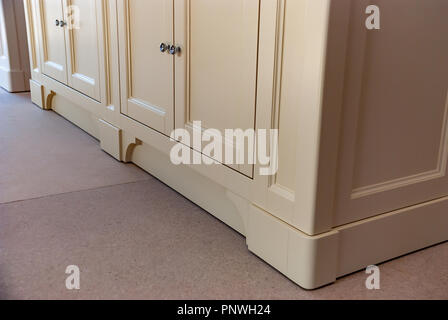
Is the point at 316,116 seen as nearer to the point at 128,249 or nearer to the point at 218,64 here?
the point at 218,64

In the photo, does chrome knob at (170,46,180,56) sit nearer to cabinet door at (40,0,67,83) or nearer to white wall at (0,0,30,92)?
cabinet door at (40,0,67,83)

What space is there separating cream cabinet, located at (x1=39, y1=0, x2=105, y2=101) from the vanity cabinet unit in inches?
20.1

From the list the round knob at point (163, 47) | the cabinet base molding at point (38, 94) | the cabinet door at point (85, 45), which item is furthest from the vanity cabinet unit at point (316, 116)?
the cabinet base molding at point (38, 94)

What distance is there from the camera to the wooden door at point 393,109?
135cm

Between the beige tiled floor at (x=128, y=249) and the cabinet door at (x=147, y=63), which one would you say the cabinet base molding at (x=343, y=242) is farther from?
the cabinet door at (x=147, y=63)

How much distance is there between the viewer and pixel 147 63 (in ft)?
6.71

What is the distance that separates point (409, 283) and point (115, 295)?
0.82 meters

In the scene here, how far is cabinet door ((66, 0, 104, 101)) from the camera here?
93.0 inches

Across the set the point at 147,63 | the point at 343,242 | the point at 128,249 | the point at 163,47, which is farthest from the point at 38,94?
the point at 343,242

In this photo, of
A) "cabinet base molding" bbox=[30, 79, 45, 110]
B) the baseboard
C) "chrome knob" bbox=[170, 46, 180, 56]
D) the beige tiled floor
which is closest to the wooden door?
the beige tiled floor

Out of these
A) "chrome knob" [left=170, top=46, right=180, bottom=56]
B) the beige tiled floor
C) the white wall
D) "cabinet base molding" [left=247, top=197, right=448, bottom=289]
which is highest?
"chrome knob" [left=170, top=46, right=180, bottom=56]

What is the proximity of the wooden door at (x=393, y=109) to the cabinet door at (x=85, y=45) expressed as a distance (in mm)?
1348
